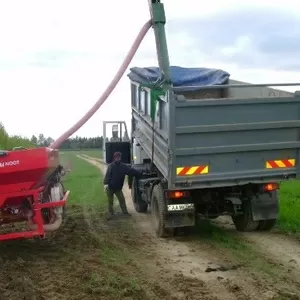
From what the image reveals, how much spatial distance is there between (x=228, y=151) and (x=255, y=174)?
2.11 feet

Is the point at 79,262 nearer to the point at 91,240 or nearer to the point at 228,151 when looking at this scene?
the point at 91,240

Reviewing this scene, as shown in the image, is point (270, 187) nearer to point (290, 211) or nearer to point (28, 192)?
point (290, 211)

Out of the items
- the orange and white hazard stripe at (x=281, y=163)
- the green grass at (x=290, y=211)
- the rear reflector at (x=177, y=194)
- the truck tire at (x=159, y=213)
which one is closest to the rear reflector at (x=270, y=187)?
the orange and white hazard stripe at (x=281, y=163)

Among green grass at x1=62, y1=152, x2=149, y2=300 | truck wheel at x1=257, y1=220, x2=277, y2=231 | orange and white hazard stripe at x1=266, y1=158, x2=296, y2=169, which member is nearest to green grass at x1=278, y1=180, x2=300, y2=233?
truck wheel at x1=257, y1=220, x2=277, y2=231

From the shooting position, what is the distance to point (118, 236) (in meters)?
10.1

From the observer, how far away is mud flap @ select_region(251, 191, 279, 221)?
1006cm

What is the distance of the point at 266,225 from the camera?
1039 centimetres

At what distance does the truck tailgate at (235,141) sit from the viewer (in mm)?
9133

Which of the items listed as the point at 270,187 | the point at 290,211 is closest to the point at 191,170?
the point at 270,187

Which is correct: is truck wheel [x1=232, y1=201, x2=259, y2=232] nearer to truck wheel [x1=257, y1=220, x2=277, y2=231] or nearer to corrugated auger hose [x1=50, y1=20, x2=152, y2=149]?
truck wheel [x1=257, y1=220, x2=277, y2=231]

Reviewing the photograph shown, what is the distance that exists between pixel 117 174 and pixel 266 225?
12.0 feet

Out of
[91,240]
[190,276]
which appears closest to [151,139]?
[91,240]

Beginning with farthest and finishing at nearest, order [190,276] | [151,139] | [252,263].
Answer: [151,139]
[252,263]
[190,276]

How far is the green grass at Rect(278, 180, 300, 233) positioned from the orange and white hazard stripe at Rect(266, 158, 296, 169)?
1.33m
